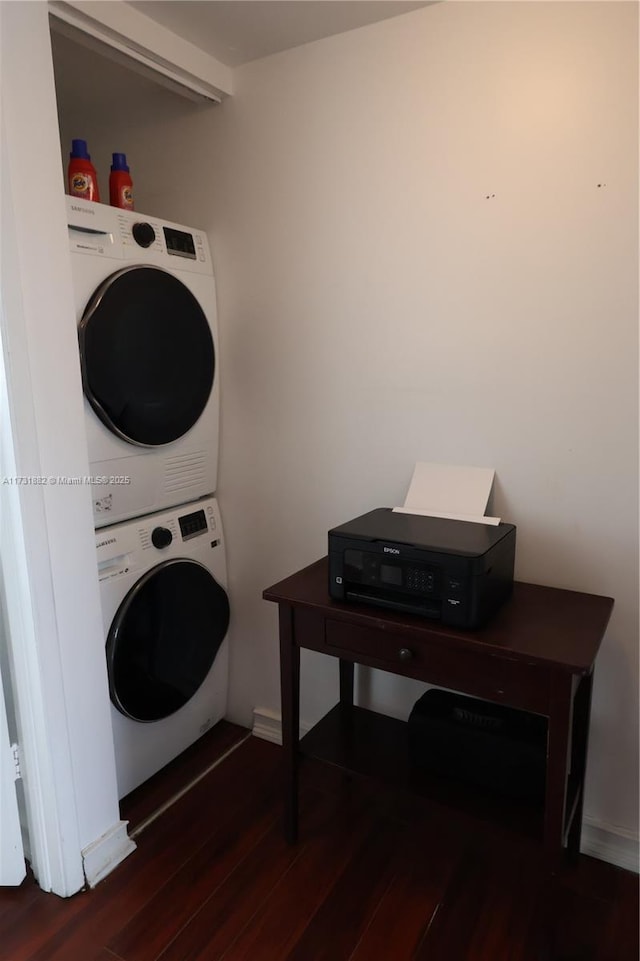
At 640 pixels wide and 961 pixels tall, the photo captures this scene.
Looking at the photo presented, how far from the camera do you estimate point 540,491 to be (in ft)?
5.33

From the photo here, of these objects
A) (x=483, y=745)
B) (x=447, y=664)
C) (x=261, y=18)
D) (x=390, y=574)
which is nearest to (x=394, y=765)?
(x=483, y=745)

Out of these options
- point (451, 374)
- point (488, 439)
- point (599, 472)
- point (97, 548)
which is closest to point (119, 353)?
point (97, 548)

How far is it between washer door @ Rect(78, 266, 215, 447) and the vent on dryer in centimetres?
9

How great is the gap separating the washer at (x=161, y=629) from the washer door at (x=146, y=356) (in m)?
0.29

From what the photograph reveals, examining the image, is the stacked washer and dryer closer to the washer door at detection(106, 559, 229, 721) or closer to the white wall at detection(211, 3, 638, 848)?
the washer door at detection(106, 559, 229, 721)

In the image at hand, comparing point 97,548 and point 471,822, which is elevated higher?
point 97,548

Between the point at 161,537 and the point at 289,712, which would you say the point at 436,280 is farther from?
the point at 289,712

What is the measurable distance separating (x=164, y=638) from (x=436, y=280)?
128 cm

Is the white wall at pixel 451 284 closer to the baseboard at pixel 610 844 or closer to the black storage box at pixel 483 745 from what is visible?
the baseboard at pixel 610 844

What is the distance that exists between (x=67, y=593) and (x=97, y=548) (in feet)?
0.61

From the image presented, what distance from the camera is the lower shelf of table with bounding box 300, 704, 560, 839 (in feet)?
4.70

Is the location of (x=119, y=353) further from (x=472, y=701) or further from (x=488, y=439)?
(x=472, y=701)

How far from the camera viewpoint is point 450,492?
5.59 feet

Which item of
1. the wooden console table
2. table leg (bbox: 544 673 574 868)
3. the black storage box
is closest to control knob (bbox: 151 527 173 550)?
the wooden console table
